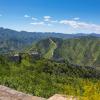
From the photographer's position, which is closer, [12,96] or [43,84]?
[12,96]

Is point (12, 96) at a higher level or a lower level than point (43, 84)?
higher

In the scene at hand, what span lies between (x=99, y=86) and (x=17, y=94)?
42.6ft

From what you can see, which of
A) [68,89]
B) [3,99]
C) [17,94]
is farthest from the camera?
[17,94]

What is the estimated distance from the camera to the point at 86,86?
14.6 m

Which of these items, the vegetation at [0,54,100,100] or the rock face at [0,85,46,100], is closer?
the vegetation at [0,54,100,100]

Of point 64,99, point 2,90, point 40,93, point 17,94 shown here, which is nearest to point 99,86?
point 64,99

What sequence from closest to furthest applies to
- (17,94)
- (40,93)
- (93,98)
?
1. (93,98)
2. (17,94)
3. (40,93)

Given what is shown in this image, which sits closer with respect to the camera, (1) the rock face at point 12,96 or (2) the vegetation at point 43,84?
(2) the vegetation at point 43,84

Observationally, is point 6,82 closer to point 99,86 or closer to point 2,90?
point 2,90

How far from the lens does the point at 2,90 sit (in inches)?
1096

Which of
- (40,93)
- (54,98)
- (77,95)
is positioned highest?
(77,95)

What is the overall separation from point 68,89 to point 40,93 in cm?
2545

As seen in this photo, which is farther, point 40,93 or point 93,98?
point 40,93

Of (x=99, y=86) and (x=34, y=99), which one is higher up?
(x=99, y=86)
